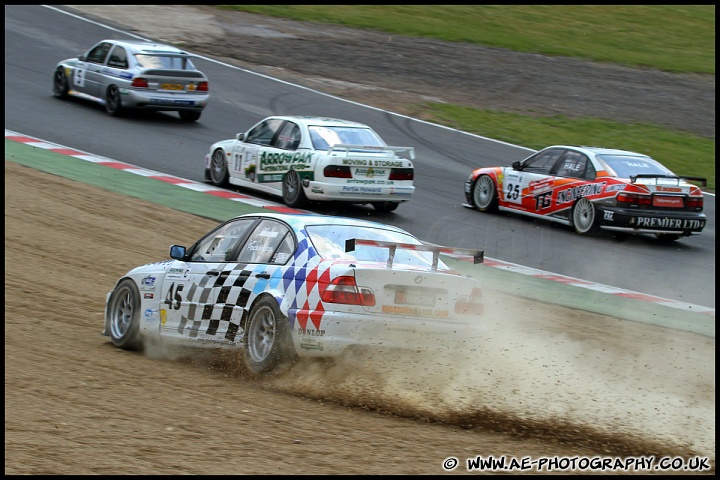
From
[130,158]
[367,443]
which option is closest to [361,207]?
[130,158]

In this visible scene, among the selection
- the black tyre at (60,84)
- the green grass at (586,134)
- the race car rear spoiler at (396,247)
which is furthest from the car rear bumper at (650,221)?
the black tyre at (60,84)

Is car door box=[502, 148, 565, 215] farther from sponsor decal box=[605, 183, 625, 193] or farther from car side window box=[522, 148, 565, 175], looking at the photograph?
sponsor decal box=[605, 183, 625, 193]

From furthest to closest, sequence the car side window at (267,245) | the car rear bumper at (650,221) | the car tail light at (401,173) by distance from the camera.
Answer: the car tail light at (401,173)
the car rear bumper at (650,221)
the car side window at (267,245)

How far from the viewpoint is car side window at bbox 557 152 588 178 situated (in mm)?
16516

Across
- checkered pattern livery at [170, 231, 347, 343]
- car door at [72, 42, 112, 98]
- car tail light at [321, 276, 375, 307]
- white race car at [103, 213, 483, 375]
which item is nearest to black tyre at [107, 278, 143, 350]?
white race car at [103, 213, 483, 375]

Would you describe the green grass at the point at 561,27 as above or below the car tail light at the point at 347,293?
above

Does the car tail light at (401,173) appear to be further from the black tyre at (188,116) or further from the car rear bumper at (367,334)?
the car rear bumper at (367,334)

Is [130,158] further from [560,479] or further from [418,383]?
[560,479]

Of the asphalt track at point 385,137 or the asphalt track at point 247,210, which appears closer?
the asphalt track at point 247,210

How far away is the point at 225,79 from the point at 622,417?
20904mm

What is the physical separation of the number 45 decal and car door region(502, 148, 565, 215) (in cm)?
937

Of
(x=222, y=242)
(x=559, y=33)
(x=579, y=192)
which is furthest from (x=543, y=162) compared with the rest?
(x=559, y=33)

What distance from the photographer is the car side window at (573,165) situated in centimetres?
1652

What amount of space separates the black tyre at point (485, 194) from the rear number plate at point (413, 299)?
33.2ft
